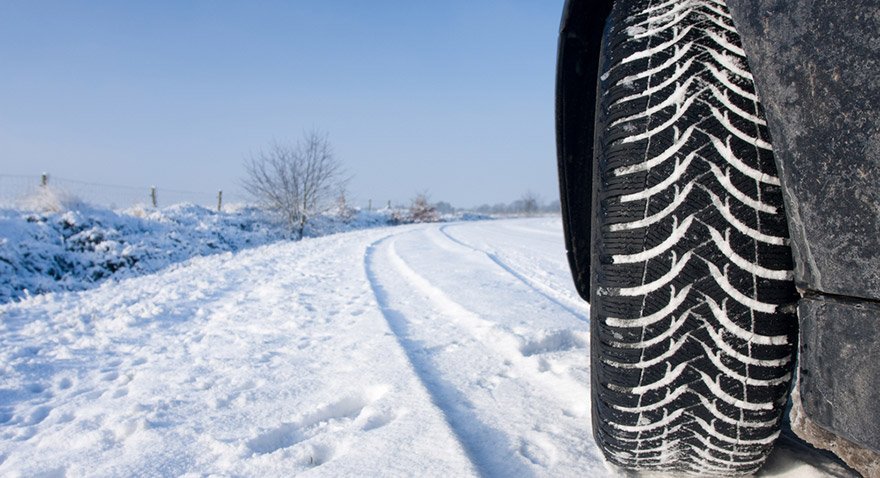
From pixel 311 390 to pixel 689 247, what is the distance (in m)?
1.32

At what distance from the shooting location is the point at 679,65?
0.84 metres

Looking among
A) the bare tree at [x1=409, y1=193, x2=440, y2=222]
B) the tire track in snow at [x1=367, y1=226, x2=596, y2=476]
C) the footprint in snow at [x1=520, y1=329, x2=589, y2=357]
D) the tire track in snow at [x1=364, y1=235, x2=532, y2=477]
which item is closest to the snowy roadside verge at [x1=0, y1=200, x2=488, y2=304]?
the tire track in snow at [x1=367, y1=226, x2=596, y2=476]

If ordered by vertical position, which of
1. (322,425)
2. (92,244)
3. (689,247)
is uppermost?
(689,247)

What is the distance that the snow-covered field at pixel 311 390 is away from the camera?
45.2 inches

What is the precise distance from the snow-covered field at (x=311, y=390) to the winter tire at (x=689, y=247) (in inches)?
11.7

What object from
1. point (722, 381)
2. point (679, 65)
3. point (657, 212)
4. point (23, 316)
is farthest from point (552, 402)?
point (23, 316)

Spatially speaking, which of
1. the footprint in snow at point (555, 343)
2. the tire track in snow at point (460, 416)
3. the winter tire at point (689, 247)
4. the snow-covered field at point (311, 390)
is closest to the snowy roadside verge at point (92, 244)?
the snow-covered field at point (311, 390)

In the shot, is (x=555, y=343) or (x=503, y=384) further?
(x=555, y=343)

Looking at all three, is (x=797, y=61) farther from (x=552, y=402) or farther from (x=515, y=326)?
(x=515, y=326)

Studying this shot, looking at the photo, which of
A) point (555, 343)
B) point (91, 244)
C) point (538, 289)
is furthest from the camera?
point (91, 244)

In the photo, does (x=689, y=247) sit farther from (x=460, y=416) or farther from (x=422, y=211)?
(x=422, y=211)

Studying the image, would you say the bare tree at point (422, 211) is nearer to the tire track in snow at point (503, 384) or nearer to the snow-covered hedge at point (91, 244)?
the snow-covered hedge at point (91, 244)

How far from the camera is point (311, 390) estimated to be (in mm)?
1604

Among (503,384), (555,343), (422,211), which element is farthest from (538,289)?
(422,211)
